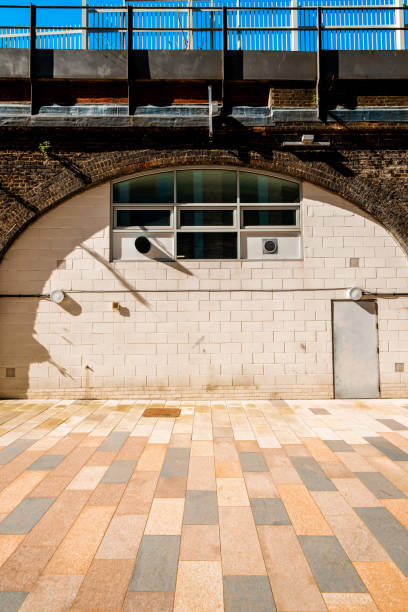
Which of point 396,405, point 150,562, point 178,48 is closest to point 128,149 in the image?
point 178,48

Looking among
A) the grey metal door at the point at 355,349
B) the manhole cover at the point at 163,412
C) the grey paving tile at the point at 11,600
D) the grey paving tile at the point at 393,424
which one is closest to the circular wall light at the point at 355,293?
the grey metal door at the point at 355,349

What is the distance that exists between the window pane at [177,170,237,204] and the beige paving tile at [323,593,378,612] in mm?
7874

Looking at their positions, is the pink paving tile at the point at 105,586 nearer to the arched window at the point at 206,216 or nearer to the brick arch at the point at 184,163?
the arched window at the point at 206,216

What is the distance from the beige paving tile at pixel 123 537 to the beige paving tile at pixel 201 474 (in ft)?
2.72

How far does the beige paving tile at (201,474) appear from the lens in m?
4.08

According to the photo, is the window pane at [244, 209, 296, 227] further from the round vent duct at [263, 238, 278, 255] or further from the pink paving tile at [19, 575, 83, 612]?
the pink paving tile at [19, 575, 83, 612]

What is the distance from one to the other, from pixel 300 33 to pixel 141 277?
7.76m

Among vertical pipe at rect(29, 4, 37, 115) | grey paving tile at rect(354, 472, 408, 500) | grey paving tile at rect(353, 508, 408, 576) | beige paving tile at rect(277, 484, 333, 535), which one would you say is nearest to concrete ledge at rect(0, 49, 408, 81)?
vertical pipe at rect(29, 4, 37, 115)

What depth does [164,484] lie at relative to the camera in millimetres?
4137

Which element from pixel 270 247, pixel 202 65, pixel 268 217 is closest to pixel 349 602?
pixel 270 247

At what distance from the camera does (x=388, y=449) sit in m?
5.17

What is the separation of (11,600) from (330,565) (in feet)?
8.15

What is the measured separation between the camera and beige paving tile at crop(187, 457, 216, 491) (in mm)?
4082

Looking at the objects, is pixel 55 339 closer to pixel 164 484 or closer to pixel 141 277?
pixel 141 277
